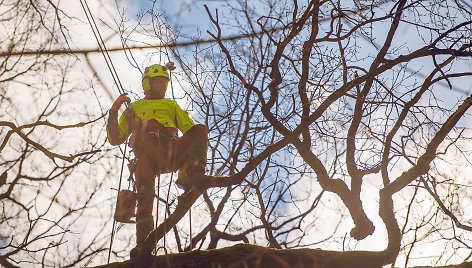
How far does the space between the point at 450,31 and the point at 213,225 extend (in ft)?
13.0

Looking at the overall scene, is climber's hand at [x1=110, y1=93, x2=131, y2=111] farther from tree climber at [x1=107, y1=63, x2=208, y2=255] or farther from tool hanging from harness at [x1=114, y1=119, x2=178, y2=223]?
tool hanging from harness at [x1=114, y1=119, x2=178, y2=223]

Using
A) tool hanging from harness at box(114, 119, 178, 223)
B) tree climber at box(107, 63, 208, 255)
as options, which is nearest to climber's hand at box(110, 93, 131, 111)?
tree climber at box(107, 63, 208, 255)

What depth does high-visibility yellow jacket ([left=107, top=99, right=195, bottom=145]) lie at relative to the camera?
173 inches

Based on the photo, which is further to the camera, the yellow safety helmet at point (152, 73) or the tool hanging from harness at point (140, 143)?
the yellow safety helmet at point (152, 73)

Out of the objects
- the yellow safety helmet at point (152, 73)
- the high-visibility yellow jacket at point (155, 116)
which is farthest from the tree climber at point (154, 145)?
the yellow safety helmet at point (152, 73)

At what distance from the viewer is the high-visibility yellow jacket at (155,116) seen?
439cm

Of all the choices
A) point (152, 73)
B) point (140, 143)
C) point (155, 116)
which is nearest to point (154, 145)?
point (140, 143)

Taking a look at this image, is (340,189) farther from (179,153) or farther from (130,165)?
(130,165)

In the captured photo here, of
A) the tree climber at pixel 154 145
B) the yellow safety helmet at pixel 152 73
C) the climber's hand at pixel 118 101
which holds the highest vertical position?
the yellow safety helmet at pixel 152 73

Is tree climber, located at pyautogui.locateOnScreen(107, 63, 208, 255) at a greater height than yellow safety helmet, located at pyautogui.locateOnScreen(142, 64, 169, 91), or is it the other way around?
yellow safety helmet, located at pyautogui.locateOnScreen(142, 64, 169, 91)

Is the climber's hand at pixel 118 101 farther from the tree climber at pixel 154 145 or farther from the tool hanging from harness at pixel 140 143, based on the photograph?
the tool hanging from harness at pixel 140 143

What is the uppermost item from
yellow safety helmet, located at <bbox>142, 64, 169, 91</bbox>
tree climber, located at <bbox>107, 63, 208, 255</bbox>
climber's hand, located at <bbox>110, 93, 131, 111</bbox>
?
yellow safety helmet, located at <bbox>142, 64, 169, 91</bbox>

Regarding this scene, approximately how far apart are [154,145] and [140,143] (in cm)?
15

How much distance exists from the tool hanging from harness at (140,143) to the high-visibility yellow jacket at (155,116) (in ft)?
0.41
